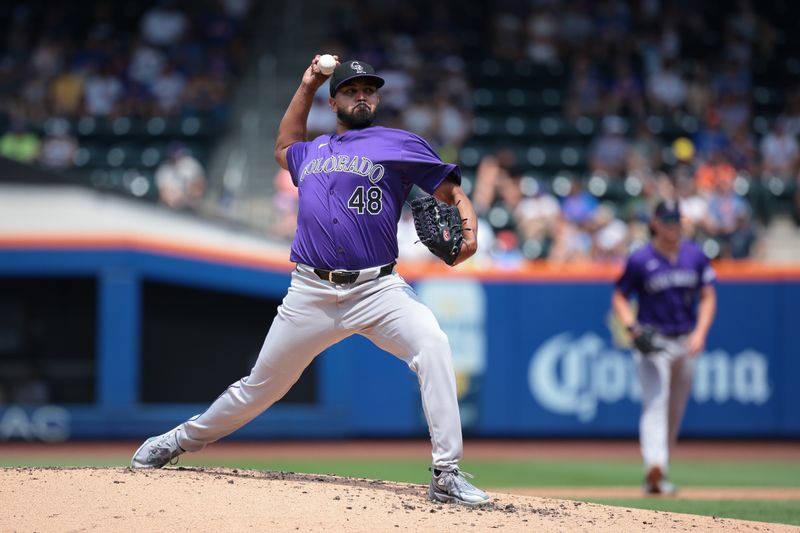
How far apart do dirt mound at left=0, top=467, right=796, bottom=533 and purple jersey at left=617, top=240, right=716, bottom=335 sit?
2.64 m

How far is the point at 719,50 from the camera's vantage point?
16516 millimetres

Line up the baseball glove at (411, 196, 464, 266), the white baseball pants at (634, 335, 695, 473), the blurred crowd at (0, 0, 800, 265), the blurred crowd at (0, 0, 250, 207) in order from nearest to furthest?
the baseball glove at (411, 196, 464, 266)
the white baseball pants at (634, 335, 695, 473)
the blurred crowd at (0, 0, 800, 265)
the blurred crowd at (0, 0, 250, 207)

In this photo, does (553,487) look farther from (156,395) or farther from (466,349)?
(156,395)

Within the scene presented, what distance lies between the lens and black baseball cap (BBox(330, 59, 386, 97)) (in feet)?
17.0

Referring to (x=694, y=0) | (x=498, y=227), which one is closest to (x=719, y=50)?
(x=694, y=0)

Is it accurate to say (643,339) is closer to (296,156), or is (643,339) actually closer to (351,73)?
(296,156)

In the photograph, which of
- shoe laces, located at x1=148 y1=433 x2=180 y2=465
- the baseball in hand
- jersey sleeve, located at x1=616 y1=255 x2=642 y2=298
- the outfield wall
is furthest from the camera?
the outfield wall

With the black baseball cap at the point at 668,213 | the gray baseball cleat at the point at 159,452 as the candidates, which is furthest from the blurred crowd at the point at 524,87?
the gray baseball cleat at the point at 159,452

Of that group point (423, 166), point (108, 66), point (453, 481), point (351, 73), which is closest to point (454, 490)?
point (453, 481)

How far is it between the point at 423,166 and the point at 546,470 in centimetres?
505

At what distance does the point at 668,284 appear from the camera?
25.9 ft

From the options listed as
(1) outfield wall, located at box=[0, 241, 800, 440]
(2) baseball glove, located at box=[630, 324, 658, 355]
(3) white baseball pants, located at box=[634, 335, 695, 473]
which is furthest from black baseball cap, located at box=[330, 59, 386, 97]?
(1) outfield wall, located at box=[0, 241, 800, 440]

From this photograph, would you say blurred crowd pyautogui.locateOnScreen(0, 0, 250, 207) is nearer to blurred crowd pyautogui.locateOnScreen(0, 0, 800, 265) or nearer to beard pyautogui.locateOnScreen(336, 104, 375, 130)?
blurred crowd pyautogui.locateOnScreen(0, 0, 800, 265)

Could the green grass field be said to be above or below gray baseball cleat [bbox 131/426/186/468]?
below
